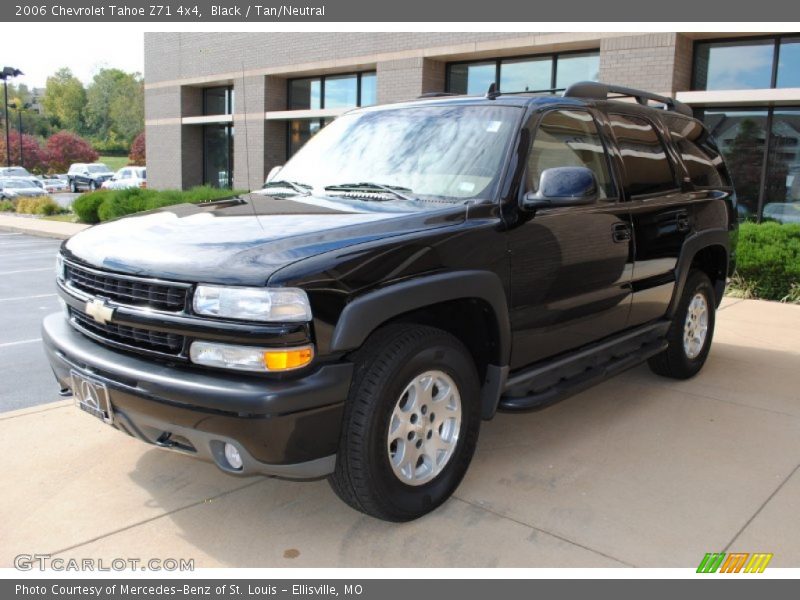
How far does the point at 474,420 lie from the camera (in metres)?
3.70

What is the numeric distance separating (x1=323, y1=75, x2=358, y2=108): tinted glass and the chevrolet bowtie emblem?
15470mm

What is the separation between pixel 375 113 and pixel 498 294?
5.81ft

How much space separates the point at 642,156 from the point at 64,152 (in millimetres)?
71521

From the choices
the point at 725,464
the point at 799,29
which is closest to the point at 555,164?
the point at 725,464

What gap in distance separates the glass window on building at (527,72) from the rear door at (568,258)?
31.3 feet

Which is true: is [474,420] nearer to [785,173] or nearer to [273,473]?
[273,473]

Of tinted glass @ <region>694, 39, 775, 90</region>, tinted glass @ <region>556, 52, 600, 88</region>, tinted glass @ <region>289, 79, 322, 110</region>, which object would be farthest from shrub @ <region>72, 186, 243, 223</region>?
tinted glass @ <region>694, 39, 775, 90</region>

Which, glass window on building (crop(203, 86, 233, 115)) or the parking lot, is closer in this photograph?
Result: the parking lot

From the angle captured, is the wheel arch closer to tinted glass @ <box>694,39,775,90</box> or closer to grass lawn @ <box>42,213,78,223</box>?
tinted glass @ <box>694,39,775,90</box>

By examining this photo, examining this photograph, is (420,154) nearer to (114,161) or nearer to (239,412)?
(239,412)

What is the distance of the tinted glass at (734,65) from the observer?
470 inches

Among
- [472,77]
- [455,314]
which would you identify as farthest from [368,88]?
[455,314]

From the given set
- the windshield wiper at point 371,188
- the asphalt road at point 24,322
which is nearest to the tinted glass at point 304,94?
the asphalt road at point 24,322

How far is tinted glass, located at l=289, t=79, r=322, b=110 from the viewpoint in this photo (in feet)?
63.7
